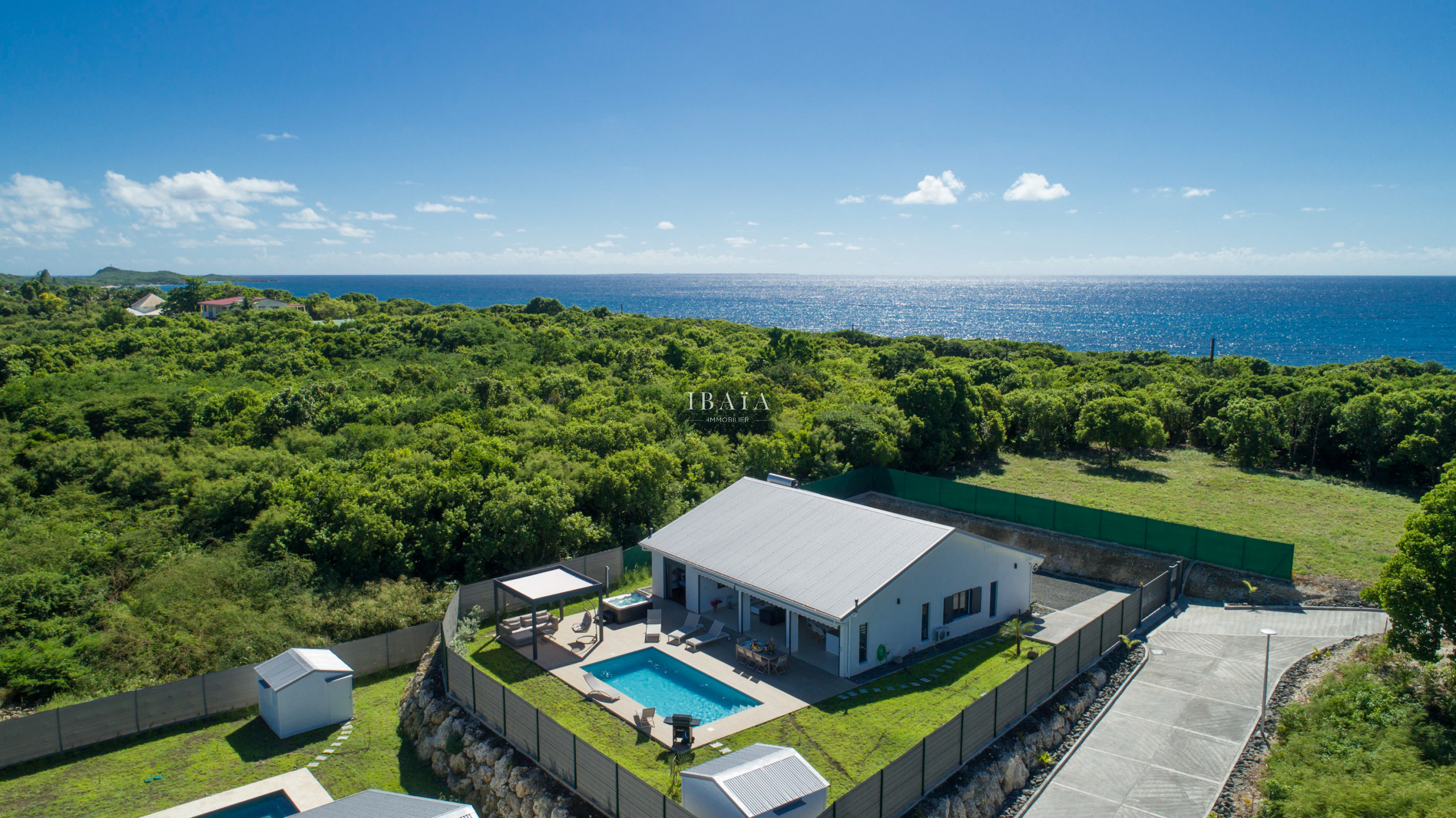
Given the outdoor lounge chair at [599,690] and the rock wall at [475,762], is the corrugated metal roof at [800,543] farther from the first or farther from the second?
the rock wall at [475,762]

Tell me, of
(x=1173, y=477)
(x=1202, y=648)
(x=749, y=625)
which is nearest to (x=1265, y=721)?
(x=1202, y=648)

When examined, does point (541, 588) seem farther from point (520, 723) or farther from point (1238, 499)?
point (1238, 499)

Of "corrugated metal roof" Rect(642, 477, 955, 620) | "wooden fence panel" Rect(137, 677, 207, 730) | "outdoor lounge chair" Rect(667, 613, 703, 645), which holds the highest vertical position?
"corrugated metal roof" Rect(642, 477, 955, 620)

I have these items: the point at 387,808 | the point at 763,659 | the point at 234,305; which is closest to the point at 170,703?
the point at 387,808

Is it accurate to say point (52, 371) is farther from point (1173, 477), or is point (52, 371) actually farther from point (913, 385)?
point (1173, 477)

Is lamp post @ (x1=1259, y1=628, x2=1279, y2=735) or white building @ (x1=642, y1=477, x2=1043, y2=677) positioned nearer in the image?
lamp post @ (x1=1259, y1=628, x2=1279, y2=735)

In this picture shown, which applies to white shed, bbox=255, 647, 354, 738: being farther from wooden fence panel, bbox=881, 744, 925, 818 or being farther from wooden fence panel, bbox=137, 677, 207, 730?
wooden fence panel, bbox=881, 744, 925, 818

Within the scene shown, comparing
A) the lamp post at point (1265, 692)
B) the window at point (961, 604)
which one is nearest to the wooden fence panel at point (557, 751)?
the window at point (961, 604)

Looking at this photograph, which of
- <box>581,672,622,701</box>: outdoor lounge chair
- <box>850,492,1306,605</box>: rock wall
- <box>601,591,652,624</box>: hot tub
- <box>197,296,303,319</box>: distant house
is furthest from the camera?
<box>197,296,303,319</box>: distant house

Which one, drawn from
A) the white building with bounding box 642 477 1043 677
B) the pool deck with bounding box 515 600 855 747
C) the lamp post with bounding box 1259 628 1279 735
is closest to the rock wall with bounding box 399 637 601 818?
the pool deck with bounding box 515 600 855 747
